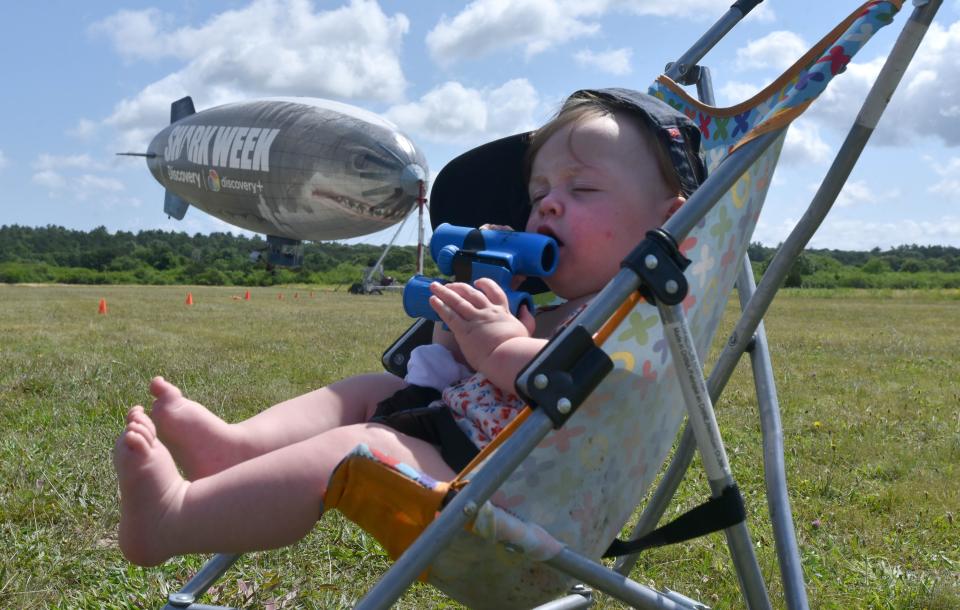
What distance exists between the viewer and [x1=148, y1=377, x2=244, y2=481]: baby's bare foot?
62.7 inches

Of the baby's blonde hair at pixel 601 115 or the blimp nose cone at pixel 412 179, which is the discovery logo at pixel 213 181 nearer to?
the blimp nose cone at pixel 412 179

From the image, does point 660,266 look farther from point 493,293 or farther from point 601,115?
point 601,115

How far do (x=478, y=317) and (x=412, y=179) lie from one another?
76.8ft

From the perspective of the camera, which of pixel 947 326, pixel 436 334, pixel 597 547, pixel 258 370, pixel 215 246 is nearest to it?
pixel 597 547

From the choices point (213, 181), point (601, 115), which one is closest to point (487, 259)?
point (601, 115)

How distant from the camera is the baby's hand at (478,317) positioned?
1457mm

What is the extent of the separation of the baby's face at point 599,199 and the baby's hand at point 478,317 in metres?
0.27

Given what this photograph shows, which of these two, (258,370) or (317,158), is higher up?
(317,158)

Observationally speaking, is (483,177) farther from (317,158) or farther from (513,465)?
(317,158)

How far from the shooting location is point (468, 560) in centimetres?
131

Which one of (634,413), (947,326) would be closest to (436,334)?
(634,413)

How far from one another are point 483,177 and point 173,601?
132 centimetres

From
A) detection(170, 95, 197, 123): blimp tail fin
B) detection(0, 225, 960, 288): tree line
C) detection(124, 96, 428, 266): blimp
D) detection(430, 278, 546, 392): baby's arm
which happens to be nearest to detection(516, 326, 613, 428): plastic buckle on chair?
detection(430, 278, 546, 392): baby's arm

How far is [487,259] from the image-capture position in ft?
5.37
